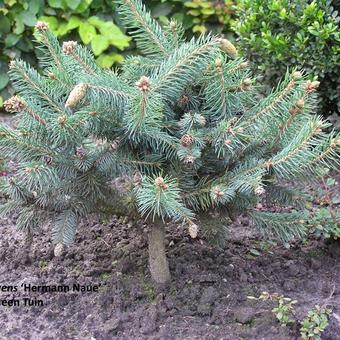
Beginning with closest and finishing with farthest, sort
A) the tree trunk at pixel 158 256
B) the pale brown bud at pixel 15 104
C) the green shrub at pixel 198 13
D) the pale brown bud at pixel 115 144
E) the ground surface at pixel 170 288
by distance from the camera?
the pale brown bud at pixel 15 104 → the pale brown bud at pixel 115 144 → the ground surface at pixel 170 288 → the tree trunk at pixel 158 256 → the green shrub at pixel 198 13

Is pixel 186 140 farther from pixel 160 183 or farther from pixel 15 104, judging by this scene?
pixel 15 104

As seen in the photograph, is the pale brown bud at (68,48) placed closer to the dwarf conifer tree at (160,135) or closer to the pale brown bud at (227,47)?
the dwarf conifer tree at (160,135)

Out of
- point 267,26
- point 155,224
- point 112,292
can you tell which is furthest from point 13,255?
point 267,26

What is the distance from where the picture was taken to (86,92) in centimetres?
198

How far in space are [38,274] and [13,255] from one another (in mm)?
230

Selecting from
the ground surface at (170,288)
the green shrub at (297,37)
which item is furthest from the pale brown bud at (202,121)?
the green shrub at (297,37)

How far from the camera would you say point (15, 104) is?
1.99 m

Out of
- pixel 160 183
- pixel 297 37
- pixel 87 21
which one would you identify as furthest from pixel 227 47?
pixel 87 21

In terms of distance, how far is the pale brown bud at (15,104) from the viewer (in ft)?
6.52

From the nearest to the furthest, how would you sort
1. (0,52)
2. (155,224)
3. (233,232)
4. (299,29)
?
(155,224) < (233,232) < (299,29) < (0,52)

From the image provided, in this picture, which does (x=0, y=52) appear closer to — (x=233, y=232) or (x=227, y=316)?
(x=233, y=232)

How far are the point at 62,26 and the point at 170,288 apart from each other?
3162mm

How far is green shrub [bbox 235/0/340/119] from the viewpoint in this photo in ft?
11.3

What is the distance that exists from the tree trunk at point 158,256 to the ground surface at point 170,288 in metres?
0.05
